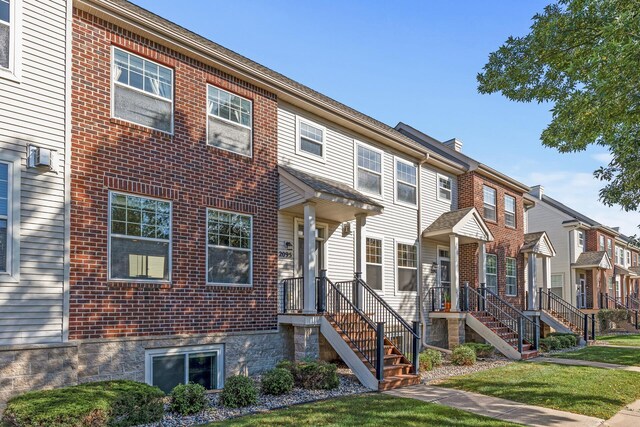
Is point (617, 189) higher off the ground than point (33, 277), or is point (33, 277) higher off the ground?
point (617, 189)

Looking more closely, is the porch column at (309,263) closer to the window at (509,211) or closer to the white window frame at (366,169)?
the white window frame at (366,169)

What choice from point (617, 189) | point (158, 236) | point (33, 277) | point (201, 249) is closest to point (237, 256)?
point (201, 249)

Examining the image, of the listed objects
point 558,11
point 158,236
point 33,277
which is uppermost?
point 558,11

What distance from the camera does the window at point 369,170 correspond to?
561 inches

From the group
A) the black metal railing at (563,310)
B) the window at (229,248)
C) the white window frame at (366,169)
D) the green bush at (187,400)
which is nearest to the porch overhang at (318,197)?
the window at (229,248)

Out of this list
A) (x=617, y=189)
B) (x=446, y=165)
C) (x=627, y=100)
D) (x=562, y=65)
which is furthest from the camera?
(x=446, y=165)

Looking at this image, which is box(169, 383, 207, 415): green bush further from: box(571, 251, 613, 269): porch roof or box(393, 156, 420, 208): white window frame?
box(571, 251, 613, 269): porch roof

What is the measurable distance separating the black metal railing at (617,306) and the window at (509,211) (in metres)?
13.5

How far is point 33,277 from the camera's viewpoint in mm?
7484

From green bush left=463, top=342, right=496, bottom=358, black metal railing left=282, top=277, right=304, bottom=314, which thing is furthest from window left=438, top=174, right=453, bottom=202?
black metal railing left=282, top=277, right=304, bottom=314

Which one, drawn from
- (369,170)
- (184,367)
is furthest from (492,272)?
(184,367)

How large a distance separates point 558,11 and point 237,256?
7778 mm

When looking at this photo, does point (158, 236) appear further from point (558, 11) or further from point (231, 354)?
point (558, 11)

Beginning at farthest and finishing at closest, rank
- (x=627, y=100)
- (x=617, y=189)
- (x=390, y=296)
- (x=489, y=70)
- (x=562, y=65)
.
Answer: (x=390, y=296)
(x=617, y=189)
(x=489, y=70)
(x=562, y=65)
(x=627, y=100)
